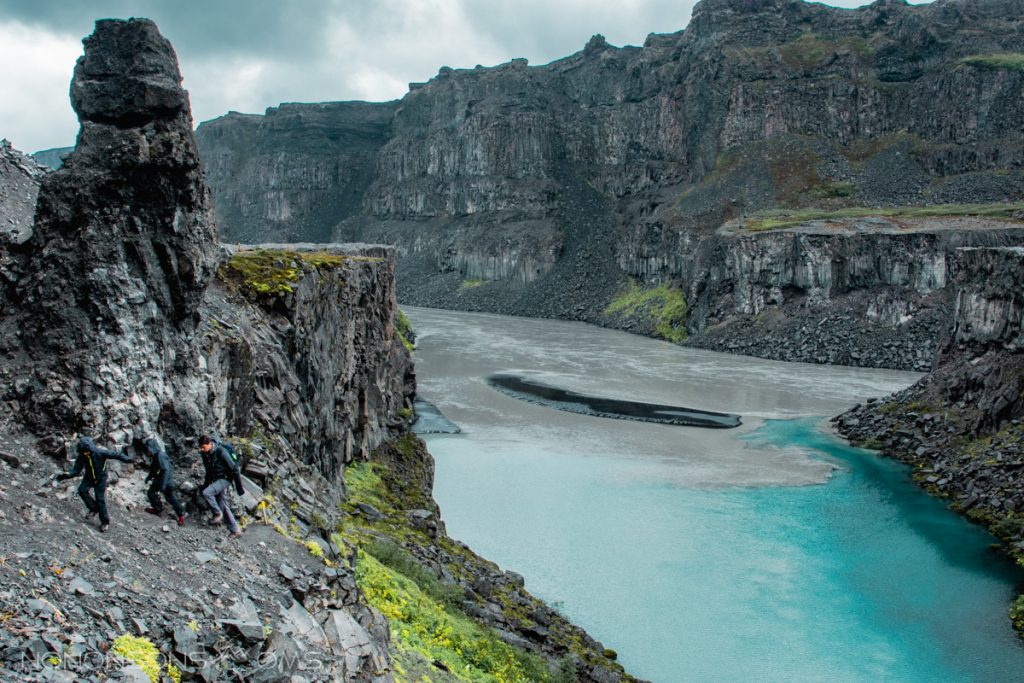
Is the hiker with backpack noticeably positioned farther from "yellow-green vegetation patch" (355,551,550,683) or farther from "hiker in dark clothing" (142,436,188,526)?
"yellow-green vegetation patch" (355,551,550,683)

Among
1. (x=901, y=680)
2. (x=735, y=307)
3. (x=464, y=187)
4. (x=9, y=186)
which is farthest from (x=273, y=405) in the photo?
(x=464, y=187)

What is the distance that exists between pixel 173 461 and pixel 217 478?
3.14 feet

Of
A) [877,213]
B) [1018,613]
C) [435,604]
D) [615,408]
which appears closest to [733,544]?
[1018,613]

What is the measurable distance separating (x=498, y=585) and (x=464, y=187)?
124 metres

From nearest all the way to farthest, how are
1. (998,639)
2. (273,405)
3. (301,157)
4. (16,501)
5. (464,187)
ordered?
(16,501)
(273,405)
(998,639)
(464,187)
(301,157)

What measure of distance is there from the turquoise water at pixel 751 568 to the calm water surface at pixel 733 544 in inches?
2.7

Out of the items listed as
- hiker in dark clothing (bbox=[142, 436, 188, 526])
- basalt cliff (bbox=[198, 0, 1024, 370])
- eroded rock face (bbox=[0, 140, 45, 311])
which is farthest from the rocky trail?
basalt cliff (bbox=[198, 0, 1024, 370])

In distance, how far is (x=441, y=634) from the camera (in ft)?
50.3

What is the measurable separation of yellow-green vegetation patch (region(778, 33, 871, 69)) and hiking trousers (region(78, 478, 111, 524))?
111 meters

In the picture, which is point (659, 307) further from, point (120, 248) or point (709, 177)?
point (120, 248)

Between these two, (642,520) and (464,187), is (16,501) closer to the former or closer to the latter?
(642,520)

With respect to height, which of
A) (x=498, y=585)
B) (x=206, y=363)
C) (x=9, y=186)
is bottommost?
(x=498, y=585)

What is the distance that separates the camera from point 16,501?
9.68 m

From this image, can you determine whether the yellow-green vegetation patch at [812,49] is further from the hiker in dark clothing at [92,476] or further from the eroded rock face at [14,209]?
the hiker in dark clothing at [92,476]
